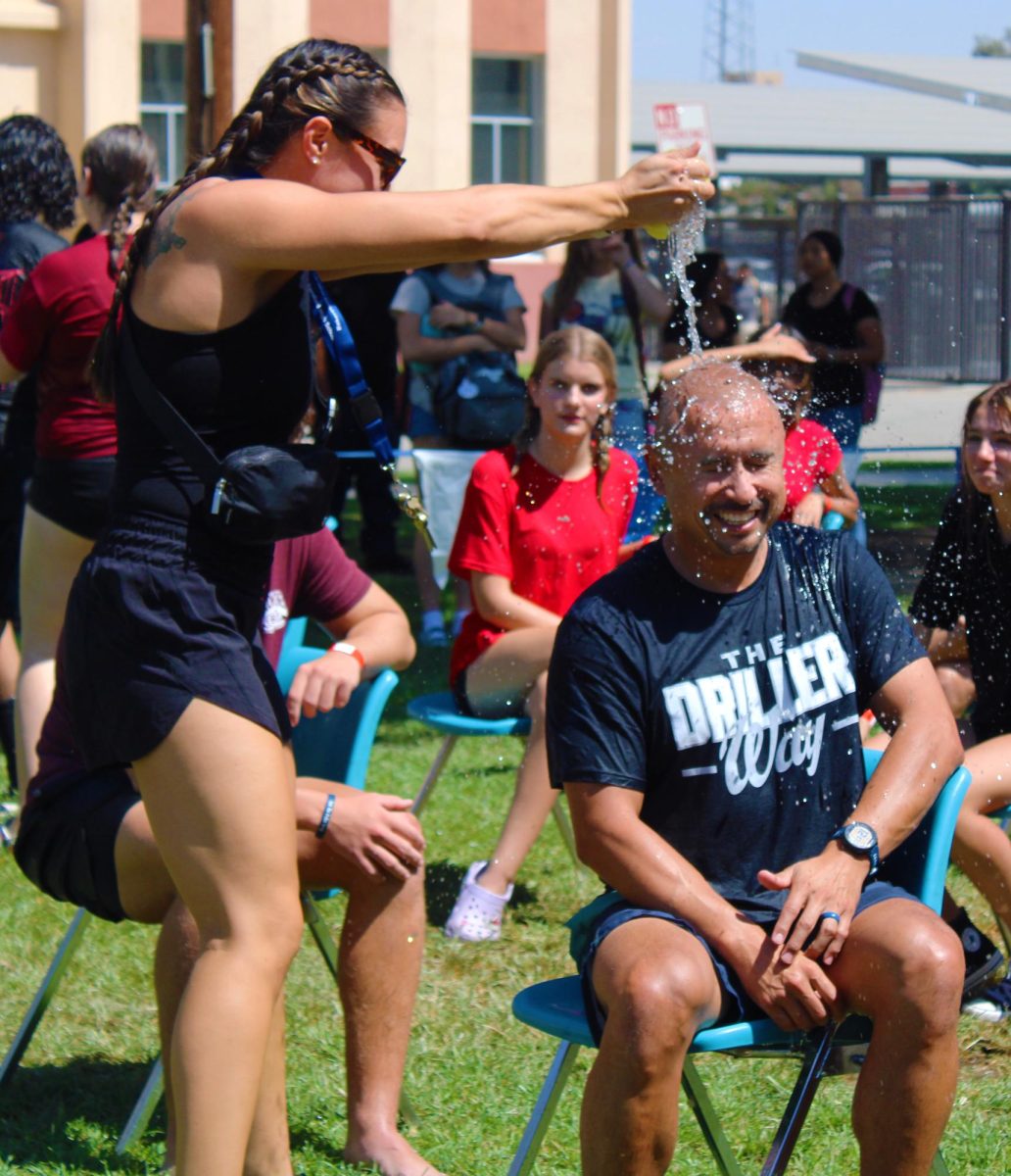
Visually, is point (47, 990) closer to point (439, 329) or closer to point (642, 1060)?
point (642, 1060)

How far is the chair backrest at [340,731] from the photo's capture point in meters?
3.61

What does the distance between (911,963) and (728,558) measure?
768 mm

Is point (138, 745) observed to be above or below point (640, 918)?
above

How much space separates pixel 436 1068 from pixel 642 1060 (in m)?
1.32

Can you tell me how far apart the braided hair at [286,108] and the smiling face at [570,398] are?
2204mm

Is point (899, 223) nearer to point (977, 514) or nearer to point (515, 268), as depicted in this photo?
point (515, 268)

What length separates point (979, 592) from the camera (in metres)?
4.27

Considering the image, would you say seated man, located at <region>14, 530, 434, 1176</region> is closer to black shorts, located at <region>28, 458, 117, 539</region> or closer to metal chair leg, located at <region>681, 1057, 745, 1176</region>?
metal chair leg, located at <region>681, 1057, 745, 1176</region>

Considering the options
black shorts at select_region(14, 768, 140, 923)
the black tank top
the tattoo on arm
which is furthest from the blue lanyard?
black shorts at select_region(14, 768, 140, 923)

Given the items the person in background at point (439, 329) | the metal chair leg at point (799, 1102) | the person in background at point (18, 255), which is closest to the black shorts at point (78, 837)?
the metal chair leg at point (799, 1102)

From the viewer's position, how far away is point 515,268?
76.7 ft

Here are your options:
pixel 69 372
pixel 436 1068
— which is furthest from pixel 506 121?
pixel 436 1068

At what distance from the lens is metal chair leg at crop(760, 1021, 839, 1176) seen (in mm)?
2666

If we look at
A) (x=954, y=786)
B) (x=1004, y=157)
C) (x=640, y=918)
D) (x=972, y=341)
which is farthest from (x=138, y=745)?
(x=1004, y=157)
